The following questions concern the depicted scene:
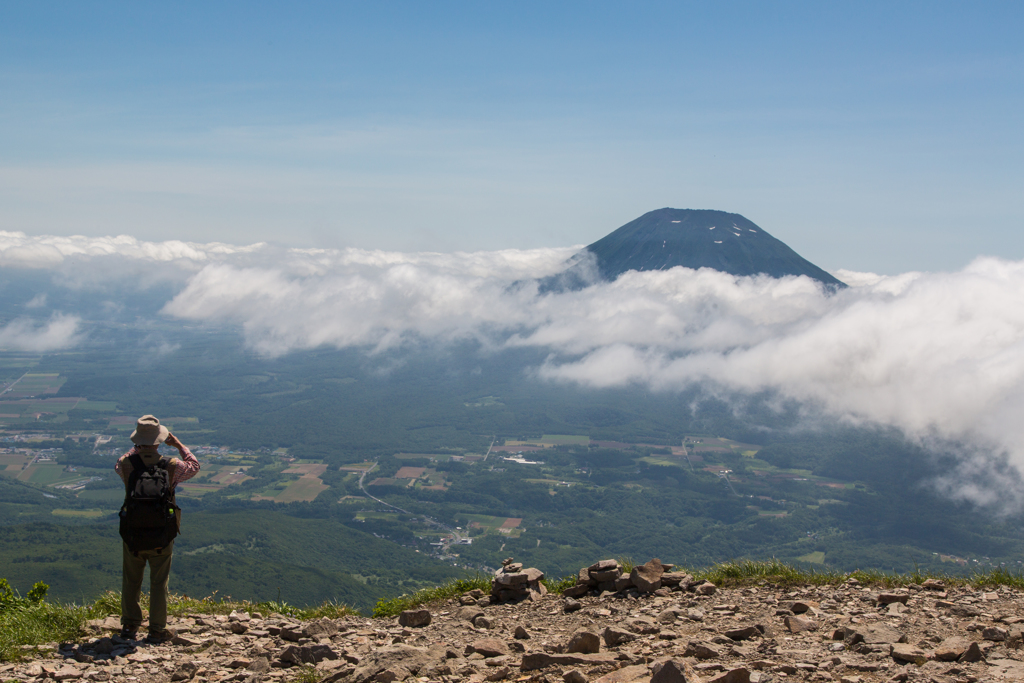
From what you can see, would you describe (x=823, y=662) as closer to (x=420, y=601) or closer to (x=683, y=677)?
(x=683, y=677)

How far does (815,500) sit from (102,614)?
202073 mm

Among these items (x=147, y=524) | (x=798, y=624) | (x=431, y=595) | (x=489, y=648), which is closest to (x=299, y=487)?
(x=431, y=595)

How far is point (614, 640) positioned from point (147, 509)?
5.79 meters

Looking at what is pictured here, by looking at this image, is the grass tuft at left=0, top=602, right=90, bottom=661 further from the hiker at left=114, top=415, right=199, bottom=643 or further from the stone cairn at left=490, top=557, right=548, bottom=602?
the stone cairn at left=490, top=557, right=548, bottom=602

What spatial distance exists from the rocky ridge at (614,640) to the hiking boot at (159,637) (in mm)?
131

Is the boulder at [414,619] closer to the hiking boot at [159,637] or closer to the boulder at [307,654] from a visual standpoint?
the boulder at [307,654]

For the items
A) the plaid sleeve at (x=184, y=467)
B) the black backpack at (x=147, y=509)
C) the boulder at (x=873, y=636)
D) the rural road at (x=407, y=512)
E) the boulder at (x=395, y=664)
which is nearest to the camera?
the boulder at (x=395, y=664)

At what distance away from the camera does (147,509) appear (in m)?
7.66

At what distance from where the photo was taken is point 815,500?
182 m

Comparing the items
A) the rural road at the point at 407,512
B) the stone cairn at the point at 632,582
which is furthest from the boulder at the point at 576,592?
the rural road at the point at 407,512

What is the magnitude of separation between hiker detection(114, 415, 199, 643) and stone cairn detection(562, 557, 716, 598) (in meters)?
5.53

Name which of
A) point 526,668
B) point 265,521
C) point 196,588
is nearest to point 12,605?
point 526,668

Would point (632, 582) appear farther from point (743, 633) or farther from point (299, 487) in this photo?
point (299, 487)

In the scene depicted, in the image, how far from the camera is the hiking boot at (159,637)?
7.61 metres
